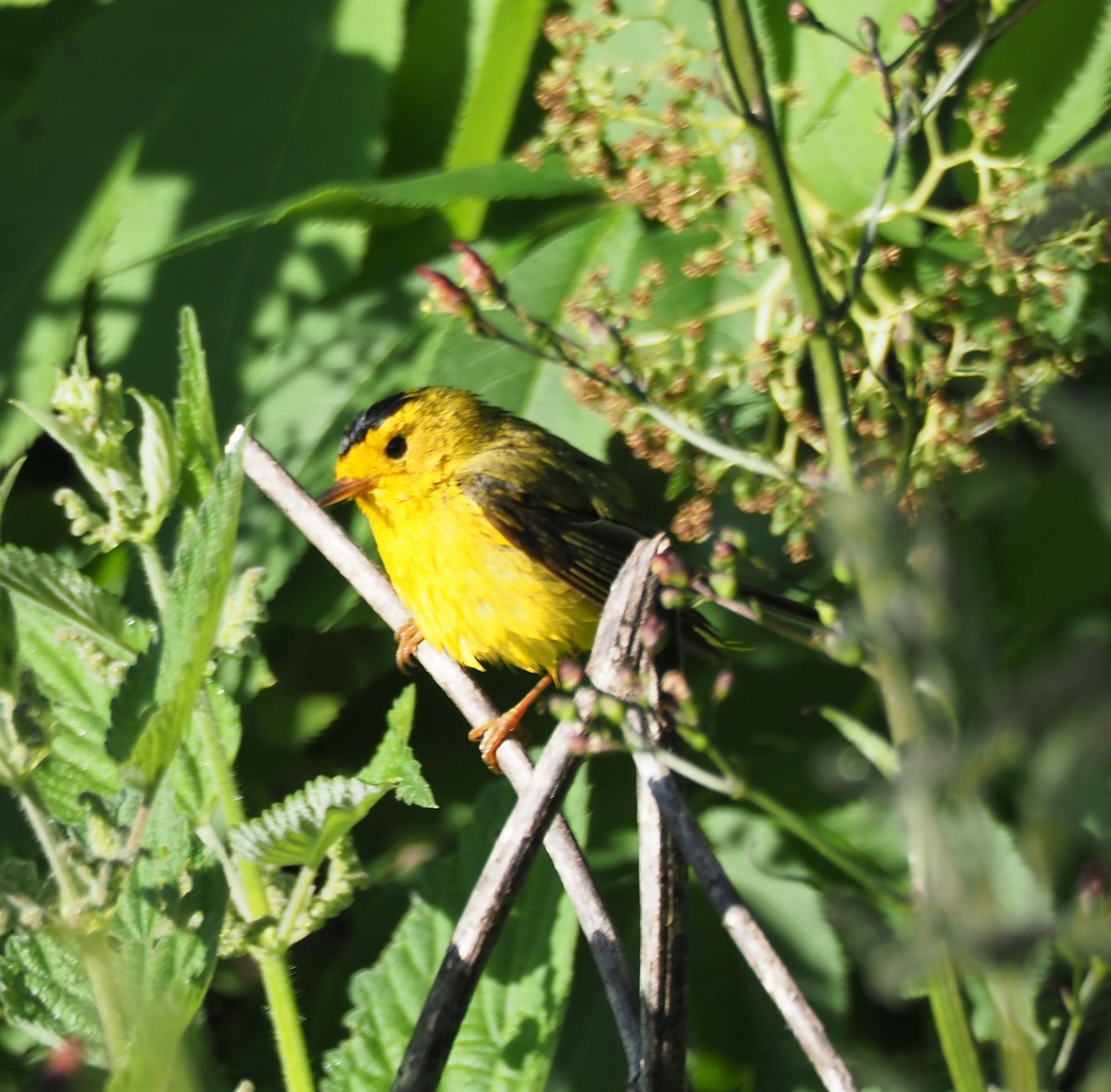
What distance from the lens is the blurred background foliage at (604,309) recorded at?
5.07 ft

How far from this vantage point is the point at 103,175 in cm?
197

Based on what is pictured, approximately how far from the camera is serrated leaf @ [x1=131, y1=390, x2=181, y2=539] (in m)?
1.10

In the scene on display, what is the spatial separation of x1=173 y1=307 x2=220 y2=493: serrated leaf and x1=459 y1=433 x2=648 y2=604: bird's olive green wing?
918mm

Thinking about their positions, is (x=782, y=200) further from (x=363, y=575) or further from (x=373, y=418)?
(x=373, y=418)

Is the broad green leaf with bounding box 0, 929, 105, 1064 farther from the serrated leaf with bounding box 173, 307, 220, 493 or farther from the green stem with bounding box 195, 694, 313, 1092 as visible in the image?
the serrated leaf with bounding box 173, 307, 220, 493

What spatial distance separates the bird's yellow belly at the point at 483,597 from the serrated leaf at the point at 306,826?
3.32ft

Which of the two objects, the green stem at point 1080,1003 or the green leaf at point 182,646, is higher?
the green leaf at point 182,646

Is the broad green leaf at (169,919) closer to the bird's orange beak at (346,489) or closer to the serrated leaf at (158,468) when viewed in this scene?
the serrated leaf at (158,468)

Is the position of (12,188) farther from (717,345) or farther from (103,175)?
(717,345)

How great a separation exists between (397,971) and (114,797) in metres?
0.30

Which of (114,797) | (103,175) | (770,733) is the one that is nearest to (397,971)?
(114,797)

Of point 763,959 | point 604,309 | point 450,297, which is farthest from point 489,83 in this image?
point 763,959

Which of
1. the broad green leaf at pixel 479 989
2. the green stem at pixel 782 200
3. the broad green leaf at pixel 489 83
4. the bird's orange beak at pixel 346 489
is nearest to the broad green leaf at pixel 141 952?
the broad green leaf at pixel 479 989

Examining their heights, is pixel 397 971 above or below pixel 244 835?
below
